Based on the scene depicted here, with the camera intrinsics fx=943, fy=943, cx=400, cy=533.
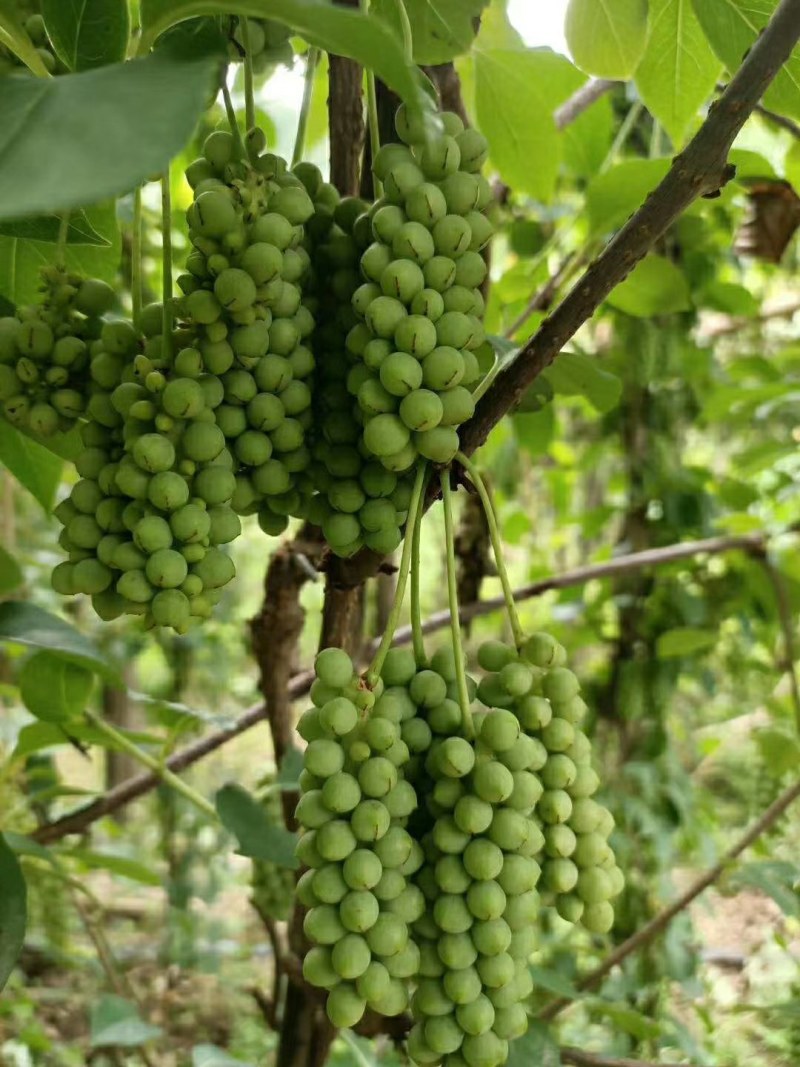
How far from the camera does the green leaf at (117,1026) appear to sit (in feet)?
3.08

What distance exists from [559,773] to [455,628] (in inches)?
3.4

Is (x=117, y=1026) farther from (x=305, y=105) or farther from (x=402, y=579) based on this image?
(x=305, y=105)

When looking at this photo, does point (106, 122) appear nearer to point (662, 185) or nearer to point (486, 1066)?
point (662, 185)

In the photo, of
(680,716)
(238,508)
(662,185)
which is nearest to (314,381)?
(238,508)

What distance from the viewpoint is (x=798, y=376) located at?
4.36 ft

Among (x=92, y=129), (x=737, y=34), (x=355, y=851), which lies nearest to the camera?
(x=92, y=129)

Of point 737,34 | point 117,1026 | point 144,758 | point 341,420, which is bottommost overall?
point 117,1026

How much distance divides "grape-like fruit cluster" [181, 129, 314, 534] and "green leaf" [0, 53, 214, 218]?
0.08 metres

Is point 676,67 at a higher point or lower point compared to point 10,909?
higher

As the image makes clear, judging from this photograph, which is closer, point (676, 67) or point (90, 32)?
point (90, 32)

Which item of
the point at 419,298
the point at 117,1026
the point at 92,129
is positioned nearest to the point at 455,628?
the point at 419,298

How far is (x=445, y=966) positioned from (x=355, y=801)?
9 cm

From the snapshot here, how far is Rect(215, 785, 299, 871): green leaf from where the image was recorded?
0.67 m

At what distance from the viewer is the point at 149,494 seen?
396 millimetres
